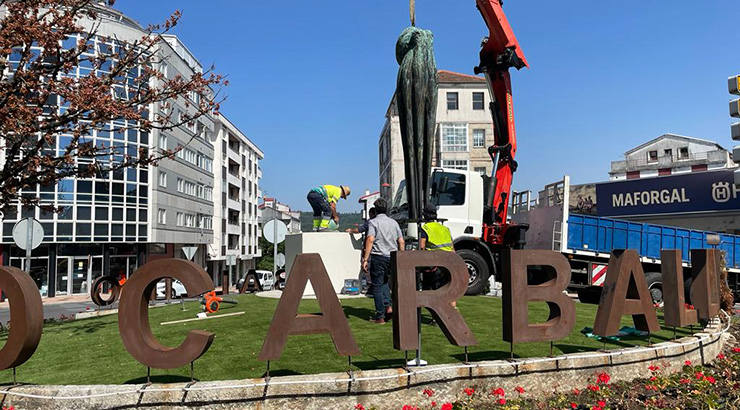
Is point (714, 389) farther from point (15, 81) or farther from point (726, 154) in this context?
point (726, 154)

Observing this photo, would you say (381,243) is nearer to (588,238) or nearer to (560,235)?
(560,235)

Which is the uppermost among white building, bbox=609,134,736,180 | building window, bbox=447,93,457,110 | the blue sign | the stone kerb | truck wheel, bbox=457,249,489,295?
building window, bbox=447,93,457,110

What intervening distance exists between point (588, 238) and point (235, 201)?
56.3m

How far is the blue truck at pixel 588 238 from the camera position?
47.0ft

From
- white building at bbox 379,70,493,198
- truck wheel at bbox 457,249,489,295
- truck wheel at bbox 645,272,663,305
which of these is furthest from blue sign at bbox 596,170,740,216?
truck wheel at bbox 457,249,489,295

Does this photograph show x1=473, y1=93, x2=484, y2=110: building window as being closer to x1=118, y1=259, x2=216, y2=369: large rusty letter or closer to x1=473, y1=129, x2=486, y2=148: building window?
x1=473, y1=129, x2=486, y2=148: building window

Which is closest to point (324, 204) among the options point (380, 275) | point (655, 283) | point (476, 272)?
point (476, 272)

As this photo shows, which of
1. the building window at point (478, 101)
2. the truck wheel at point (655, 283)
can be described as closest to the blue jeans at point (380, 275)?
the truck wheel at point (655, 283)

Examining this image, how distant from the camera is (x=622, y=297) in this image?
6.40m

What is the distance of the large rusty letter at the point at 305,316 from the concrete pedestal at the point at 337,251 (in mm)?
6084

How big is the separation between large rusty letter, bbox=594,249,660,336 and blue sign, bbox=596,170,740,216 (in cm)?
2877

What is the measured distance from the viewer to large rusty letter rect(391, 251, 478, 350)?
5430 millimetres

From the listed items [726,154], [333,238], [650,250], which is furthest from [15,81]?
[726,154]

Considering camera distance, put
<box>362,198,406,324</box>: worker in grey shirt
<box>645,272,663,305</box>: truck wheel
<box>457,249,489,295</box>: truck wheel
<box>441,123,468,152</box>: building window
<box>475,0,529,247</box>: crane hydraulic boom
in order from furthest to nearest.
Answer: <box>441,123,468,152</box>: building window, <box>645,272,663,305</box>: truck wheel, <box>475,0,529,247</box>: crane hydraulic boom, <box>457,249,489,295</box>: truck wheel, <box>362,198,406,324</box>: worker in grey shirt
